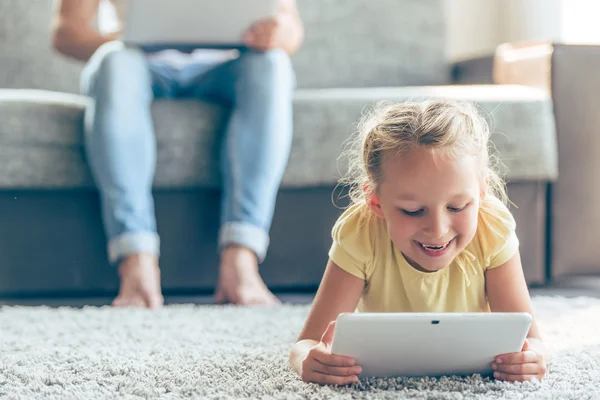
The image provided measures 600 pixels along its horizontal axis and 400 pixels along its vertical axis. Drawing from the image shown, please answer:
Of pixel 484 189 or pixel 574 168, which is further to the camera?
pixel 574 168

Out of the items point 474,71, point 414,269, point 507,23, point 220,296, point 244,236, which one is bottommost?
point 220,296

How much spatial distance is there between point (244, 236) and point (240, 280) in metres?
0.08

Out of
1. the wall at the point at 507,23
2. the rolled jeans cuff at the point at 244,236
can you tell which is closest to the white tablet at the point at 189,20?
the rolled jeans cuff at the point at 244,236

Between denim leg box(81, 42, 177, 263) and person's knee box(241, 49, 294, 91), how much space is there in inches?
8.3

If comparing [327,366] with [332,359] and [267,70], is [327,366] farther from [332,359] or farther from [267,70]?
[267,70]

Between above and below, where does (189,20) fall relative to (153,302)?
above

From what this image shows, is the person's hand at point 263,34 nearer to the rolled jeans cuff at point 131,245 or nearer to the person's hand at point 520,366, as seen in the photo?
the rolled jeans cuff at point 131,245

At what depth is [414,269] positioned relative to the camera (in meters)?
0.98

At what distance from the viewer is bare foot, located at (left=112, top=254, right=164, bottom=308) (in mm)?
1473

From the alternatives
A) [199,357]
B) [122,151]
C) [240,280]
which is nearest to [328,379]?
[199,357]

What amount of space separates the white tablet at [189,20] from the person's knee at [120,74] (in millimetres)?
35

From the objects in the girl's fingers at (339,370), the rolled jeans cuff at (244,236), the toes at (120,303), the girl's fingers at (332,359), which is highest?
the girl's fingers at (332,359)

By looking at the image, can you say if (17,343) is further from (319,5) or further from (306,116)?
(319,5)

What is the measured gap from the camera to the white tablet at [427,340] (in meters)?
0.79
